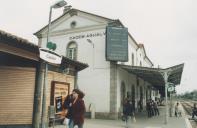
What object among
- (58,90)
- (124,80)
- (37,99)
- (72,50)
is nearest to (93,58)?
(72,50)

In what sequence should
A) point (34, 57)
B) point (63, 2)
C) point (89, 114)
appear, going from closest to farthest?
point (63, 2), point (34, 57), point (89, 114)

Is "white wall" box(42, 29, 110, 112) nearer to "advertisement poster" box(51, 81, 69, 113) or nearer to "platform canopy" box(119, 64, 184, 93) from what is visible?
"platform canopy" box(119, 64, 184, 93)

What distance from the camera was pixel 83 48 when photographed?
2562 cm

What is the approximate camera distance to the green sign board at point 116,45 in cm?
2344

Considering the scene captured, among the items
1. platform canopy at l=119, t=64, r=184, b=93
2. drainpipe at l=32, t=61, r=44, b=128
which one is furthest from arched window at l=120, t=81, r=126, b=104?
drainpipe at l=32, t=61, r=44, b=128

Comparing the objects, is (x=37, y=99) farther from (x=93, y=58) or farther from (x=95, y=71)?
(x=93, y=58)

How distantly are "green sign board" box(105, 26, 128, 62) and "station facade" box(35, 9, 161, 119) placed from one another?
0.64m

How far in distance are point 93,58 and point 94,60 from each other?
0.68 ft

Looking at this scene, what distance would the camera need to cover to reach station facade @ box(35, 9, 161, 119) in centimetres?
2353

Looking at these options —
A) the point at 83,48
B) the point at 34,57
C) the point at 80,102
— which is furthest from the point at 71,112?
the point at 83,48

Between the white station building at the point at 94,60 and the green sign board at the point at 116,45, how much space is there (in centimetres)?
57

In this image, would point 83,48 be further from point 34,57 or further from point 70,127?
point 70,127

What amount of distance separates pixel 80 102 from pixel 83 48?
54.1 ft

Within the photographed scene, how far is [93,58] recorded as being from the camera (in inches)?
980
